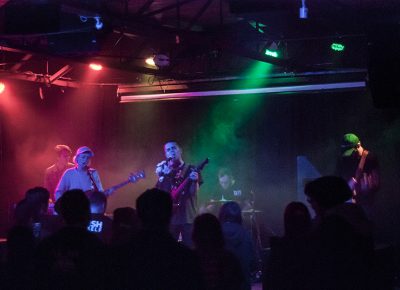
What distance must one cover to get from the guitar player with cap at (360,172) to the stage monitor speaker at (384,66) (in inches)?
132

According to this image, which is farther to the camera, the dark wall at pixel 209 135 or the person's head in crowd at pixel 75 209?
the dark wall at pixel 209 135

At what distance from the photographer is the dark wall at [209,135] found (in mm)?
11039

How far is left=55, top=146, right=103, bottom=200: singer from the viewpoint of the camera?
8844 millimetres

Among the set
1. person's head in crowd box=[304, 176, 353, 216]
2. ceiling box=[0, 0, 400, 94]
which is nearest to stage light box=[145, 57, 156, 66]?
ceiling box=[0, 0, 400, 94]

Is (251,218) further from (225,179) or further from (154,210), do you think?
(154,210)

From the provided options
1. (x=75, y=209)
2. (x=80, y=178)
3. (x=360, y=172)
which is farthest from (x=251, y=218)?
(x=75, y=209)

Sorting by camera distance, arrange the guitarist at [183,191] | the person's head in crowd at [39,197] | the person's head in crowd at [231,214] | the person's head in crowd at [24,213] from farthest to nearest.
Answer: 1. the guitarist at [183,191]
2. the person's head in crowd at [231,214]
3. the person's head in crowd at [39,197]
4. the person's head in crowd at [24,213]

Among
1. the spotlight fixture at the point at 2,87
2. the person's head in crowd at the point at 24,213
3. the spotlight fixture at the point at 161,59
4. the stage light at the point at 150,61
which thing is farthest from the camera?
A: the stage light at the point at 150,61

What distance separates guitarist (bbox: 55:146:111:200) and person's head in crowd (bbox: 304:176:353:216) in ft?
19.2

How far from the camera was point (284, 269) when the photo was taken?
3307 millimetres

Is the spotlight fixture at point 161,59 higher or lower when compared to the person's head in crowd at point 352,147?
higher

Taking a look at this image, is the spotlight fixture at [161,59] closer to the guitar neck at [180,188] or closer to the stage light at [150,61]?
the stage light at [150,61]

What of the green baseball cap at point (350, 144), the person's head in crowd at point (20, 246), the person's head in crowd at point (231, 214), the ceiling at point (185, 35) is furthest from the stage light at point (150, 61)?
the person's head in crowd at point (20, 246)

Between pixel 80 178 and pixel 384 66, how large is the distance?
16.4ft
